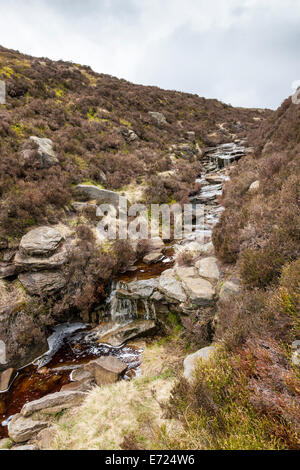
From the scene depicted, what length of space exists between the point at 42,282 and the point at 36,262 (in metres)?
0.80

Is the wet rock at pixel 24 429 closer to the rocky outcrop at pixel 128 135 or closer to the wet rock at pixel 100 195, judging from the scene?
the wet rock at pixel 100 195

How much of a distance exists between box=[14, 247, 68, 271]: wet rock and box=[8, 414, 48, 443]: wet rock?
4825mm

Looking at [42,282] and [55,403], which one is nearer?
[55,403]

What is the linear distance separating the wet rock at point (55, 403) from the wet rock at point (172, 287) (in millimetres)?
3555

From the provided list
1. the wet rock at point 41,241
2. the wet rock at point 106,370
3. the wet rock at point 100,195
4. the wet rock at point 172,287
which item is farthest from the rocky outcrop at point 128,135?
the wet rock at point 106,370

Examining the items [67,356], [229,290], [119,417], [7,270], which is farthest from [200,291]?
[7,270]

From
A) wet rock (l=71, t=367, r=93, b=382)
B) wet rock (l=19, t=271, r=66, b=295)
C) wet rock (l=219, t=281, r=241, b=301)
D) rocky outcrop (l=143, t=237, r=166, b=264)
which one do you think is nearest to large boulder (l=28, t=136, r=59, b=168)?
wet rock (l=19, t=271, r=66, b=295)

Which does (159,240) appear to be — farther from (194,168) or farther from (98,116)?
(98,116)

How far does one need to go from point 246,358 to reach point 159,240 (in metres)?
9.11

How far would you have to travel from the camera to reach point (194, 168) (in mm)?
21281

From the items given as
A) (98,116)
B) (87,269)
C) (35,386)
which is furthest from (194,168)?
(35,386)

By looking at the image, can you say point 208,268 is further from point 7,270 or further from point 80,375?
point 7,270

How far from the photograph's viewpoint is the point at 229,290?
225 inches

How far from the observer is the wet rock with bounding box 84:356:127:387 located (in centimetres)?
585
